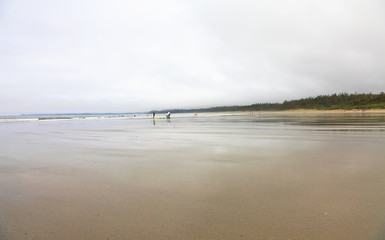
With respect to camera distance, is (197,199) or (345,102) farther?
(345,102)

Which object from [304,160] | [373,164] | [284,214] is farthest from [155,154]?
[373,164]

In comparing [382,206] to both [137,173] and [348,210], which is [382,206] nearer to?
[348,210]

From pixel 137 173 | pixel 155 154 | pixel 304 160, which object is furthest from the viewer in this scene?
pixel 155 154

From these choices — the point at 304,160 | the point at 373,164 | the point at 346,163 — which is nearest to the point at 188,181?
the point at 304,160

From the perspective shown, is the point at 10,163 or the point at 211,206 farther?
the point at 10,163

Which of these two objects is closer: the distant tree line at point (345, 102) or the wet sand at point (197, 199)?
the wet sand at point (197, 199)

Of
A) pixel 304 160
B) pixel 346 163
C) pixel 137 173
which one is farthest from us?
pixel 304 160

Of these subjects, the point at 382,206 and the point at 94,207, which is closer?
the point at 382,206

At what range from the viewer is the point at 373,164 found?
648cm

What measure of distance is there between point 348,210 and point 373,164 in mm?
4062

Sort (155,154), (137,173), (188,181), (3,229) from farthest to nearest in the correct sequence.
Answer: (155,154), (137,173), (188,181), (3,229)

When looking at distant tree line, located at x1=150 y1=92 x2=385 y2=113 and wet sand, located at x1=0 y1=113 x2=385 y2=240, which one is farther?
distant tree line, located at x1=150 y1=92 x2=385 y2=113

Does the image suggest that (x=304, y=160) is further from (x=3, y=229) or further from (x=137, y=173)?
(x=3, y=229)

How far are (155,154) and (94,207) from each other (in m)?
4.88
